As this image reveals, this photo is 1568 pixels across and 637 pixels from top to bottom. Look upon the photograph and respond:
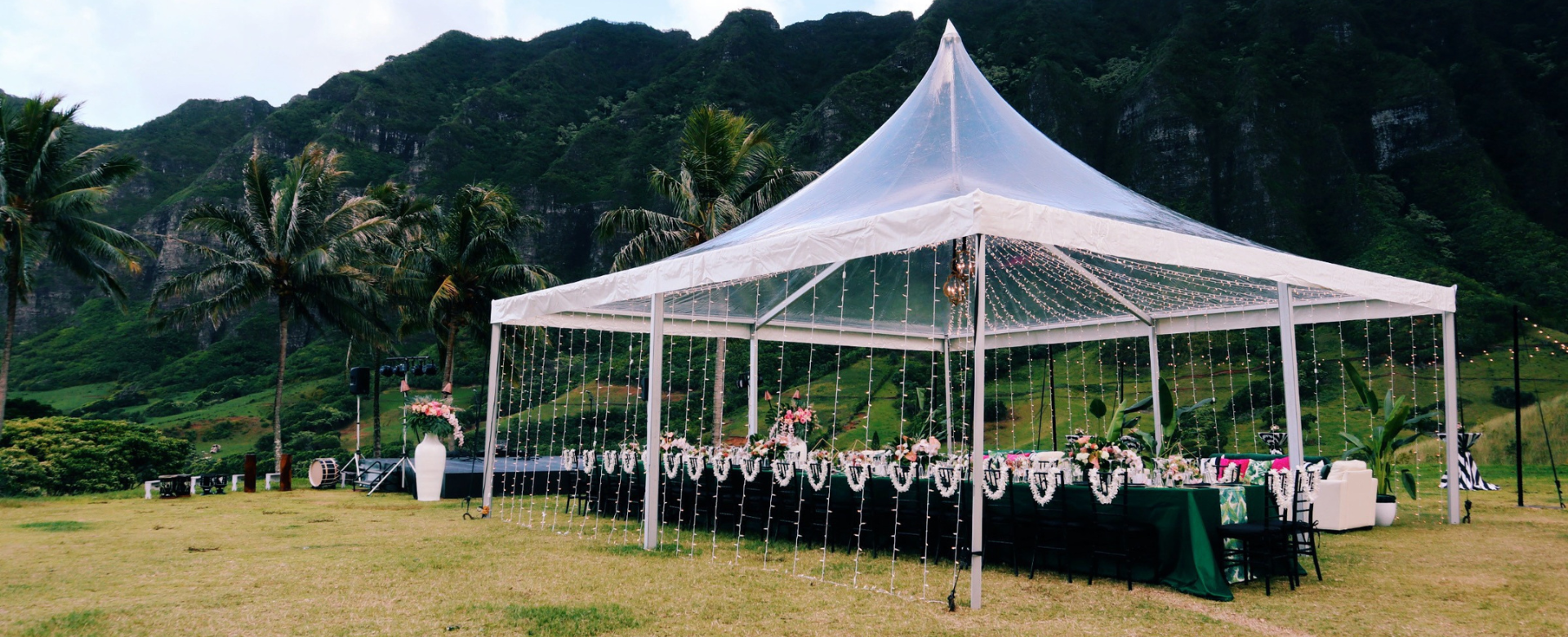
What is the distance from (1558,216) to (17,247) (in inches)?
1798

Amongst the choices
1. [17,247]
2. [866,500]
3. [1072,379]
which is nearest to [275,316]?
[17,247]

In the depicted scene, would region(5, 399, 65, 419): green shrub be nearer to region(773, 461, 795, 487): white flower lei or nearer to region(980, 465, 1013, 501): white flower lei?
region(773, 461, 795, 487): white flower lei

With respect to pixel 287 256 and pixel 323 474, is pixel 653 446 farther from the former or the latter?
pixel 287 256

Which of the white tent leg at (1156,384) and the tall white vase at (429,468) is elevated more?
the white tent leg at (1156,384)

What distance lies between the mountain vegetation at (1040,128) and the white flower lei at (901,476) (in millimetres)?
24799

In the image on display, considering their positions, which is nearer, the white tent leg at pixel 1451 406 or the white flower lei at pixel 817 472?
the white flower lei at pixel 817 472

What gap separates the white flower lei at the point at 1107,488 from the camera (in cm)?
624

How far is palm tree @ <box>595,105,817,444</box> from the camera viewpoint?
51.9ft

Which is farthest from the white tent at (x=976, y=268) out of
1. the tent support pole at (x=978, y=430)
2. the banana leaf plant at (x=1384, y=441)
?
the banana leaf plant at (x=1384, y=441)

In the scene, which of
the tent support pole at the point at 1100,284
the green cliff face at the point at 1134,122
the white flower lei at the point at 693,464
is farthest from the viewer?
the green cliff face at the point at 1134,122

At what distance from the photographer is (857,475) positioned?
24.5ft

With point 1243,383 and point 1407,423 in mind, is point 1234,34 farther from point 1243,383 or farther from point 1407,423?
point 1407,423

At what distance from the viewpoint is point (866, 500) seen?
25.6ft

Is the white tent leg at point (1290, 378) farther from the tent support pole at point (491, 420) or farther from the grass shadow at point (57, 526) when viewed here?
Answer: the grass shadow at point (57, 526)
